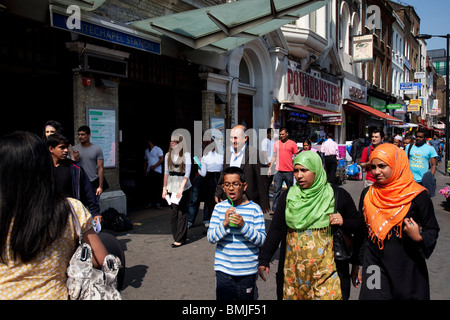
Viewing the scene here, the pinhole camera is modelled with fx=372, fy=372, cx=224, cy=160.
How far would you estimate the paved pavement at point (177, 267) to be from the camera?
424 centimetres

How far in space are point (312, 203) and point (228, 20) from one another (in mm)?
5540

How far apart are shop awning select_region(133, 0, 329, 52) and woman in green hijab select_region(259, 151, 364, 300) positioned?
4.72 metres

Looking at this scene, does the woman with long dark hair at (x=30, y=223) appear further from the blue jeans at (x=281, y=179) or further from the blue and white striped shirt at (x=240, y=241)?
the blue jeans at (x=281, y=179)

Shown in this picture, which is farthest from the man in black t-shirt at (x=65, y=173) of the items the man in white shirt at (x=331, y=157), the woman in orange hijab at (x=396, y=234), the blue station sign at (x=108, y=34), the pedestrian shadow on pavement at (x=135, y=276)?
the man in white shirt at (x=331, y=157)

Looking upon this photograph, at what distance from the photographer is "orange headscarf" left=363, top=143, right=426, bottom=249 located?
A: 8.83 feet

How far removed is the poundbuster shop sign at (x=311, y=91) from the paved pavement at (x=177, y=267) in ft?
28.9

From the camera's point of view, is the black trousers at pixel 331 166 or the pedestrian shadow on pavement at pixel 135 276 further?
the black trousers at pixel 331 166

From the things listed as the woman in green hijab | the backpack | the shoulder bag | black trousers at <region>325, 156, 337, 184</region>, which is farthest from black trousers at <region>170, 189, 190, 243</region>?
black trousers at <region>325, 156, 337, 184</region>

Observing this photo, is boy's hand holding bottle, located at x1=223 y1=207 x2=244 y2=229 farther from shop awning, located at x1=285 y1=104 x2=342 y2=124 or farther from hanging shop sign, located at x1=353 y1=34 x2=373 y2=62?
hanging shop sign, located at x1=353 y1=34 x2=373 y2=62

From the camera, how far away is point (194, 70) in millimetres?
10281

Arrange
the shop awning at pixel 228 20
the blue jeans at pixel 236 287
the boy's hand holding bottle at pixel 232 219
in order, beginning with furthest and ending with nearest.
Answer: the shop awning at pixel 228 20
the blue jeans at pixel 236 287
the boy's hand holding bottle at pixel 232 219

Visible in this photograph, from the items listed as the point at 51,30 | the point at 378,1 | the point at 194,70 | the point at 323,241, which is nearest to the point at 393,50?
the point at 378,1

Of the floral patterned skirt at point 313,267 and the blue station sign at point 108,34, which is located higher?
the blue station sign at point 108,34

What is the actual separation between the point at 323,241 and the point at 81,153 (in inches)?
176
